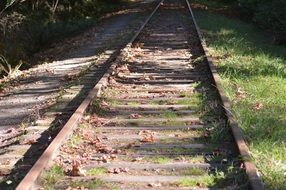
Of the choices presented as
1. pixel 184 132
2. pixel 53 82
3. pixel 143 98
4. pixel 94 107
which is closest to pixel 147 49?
pixel 53 82

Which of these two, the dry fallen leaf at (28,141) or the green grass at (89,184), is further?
the dry fallen leaf at (28,141)

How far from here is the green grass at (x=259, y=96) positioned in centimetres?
539

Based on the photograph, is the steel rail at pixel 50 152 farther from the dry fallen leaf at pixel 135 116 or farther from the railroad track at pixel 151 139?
the dry fallen leaf at pixel 135 116

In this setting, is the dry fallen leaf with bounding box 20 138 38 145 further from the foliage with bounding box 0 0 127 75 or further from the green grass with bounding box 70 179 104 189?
the foliage with bounding box 0 0 127 75

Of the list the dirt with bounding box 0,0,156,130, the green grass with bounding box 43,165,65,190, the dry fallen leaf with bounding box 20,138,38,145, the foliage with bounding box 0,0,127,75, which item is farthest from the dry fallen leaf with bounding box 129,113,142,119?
the foliage with bounding box 0,0,127,75

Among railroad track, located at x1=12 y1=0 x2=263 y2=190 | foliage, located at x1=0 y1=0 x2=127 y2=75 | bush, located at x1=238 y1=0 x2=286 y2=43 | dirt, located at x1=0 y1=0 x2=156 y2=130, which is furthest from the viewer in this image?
foliage, located at x1=0 y1=0 x2=127 y2=75

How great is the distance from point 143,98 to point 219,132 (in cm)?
243

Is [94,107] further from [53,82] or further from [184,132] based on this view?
[53,82]

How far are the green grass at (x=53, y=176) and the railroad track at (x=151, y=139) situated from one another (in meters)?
0.01

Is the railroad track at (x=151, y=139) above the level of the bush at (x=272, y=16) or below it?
above

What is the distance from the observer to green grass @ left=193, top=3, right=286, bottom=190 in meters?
5.39

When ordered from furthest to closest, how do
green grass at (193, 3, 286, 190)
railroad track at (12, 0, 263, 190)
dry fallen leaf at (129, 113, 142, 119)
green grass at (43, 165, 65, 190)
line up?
1. dry fallen leaf at (129, 113, 142, 119)
2. green grass at (193, 3, 286, 190)
3. railroad track at (12, 0, 263, 190)
4. green grass at (43, 165, 65, 190)

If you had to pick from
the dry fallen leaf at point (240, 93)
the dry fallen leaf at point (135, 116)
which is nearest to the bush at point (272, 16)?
the dry fallen leaf at point (240, 93)

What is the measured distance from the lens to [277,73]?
35.0ft
